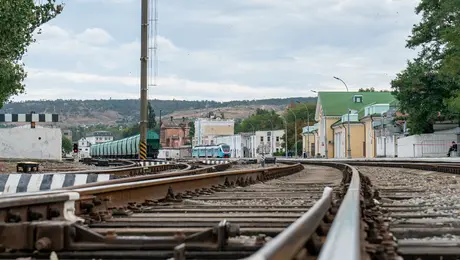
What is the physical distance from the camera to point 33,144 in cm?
4338

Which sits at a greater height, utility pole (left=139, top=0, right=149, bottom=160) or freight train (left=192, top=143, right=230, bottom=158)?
utility pole (left=139, top=0, right=149, bottom=160)

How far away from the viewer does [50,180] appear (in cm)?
1397

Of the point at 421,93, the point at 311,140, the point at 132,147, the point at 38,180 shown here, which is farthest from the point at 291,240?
the point at 311,140

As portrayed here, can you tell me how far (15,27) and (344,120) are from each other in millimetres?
73800

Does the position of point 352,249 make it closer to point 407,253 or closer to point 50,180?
point 407,253

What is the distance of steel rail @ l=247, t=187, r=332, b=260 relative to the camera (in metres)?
2.77

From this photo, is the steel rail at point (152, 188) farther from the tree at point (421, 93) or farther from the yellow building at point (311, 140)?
the yellow building at point (311, 140)

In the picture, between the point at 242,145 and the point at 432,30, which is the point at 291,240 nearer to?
the point at 432,30

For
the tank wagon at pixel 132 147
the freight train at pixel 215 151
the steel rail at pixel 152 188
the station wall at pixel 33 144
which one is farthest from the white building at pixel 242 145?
the steel rail at pixel 152 188

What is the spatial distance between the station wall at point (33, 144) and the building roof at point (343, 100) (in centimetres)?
7081

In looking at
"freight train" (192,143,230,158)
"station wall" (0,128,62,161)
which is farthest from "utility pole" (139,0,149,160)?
"freight train" (192,143,230,158)

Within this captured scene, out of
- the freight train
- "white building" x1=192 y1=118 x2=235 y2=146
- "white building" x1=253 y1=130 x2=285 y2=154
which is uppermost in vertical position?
"white building" x1=192 y1=118 x2=235 y2=146

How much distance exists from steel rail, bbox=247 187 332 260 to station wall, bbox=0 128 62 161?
131 feet

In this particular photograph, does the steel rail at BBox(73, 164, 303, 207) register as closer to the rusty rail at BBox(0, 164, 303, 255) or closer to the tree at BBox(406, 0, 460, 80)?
the rusty rail at BBox(0, 164, 303, 255)
